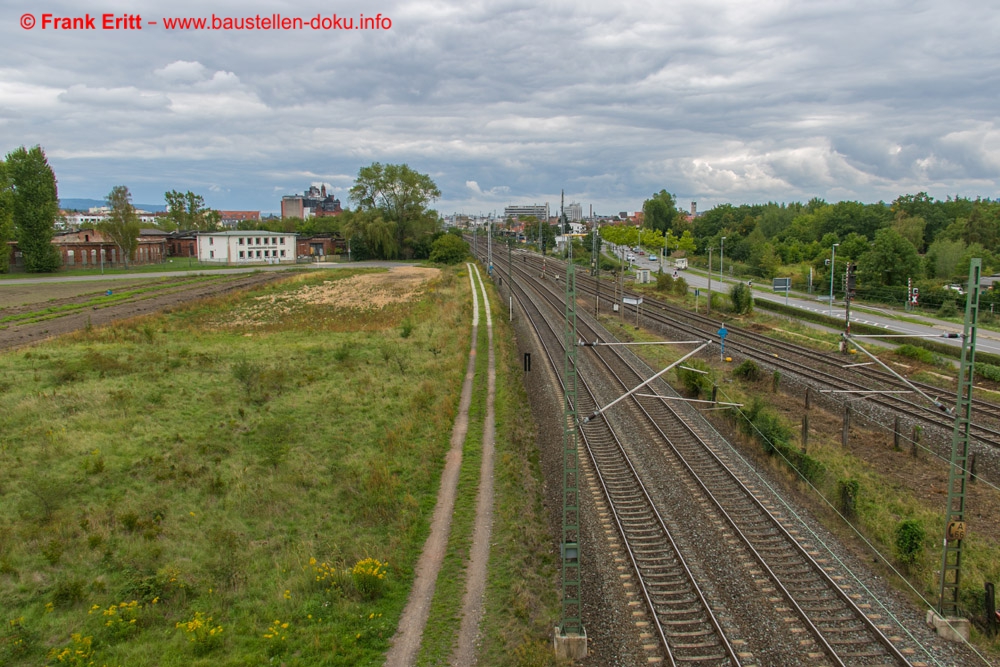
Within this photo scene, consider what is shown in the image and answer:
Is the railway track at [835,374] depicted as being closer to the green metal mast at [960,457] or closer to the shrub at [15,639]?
the green metal mast at [960,457]

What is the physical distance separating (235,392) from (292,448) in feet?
26.3

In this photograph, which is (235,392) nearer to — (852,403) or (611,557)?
(611,557)

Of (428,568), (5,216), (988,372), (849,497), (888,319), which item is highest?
(5,216)

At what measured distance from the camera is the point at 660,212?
531 ft

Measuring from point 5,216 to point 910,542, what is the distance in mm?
97187

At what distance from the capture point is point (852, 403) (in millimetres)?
29203

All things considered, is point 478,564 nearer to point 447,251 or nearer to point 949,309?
point 949,309

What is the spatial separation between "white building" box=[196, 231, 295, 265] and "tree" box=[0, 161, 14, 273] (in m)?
27.8

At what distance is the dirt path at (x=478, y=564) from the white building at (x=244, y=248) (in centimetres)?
9866

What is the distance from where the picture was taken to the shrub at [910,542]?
1554 centimetres

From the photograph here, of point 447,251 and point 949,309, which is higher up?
point 447,251

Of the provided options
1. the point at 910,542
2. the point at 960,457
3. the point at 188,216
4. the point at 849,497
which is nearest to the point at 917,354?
the point at 849,497

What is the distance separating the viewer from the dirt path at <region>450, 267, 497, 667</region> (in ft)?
41.6

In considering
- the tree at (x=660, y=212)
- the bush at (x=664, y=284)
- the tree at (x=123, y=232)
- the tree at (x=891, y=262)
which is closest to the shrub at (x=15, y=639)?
the bush at (x=664, y=284)
